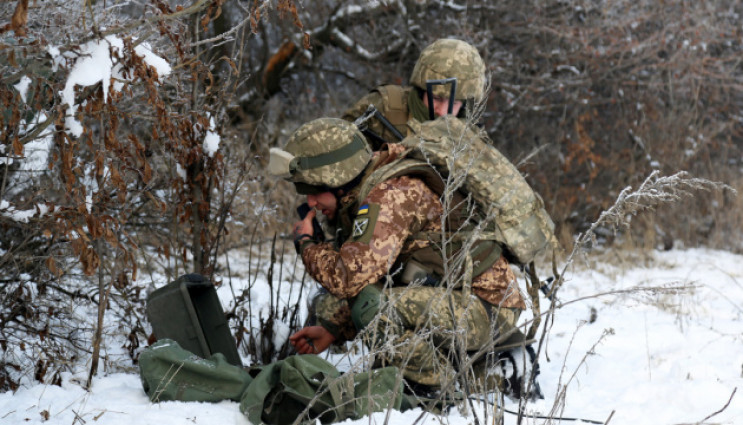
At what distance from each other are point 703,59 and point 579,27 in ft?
5.06

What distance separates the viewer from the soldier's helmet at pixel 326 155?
338 cm

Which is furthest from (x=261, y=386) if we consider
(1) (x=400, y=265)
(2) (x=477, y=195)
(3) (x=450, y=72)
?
(3) (x=450, y=72)

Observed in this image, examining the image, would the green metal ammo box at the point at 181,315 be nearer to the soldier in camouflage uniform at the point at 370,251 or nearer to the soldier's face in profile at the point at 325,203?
the soldier in camouflage uniform at the point at 370,251

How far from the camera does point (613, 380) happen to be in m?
3.77

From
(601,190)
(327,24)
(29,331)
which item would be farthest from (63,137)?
(601,190)

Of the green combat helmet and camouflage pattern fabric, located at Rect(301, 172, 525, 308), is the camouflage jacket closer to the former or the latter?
camouflage pattern fabric, located at Rect(301, 172, 525, 308)

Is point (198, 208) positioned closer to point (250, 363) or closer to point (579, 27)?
point (250, 363)

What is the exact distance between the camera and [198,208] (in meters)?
3.63

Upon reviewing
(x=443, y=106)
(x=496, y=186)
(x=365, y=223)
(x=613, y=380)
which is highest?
(x=443, y=106)

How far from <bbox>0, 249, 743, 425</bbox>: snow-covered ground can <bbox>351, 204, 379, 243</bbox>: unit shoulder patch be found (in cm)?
77

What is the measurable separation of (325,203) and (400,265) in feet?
2.17

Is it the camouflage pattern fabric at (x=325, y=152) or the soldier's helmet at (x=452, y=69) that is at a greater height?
the soldier's helmet at (x=452, y=69)

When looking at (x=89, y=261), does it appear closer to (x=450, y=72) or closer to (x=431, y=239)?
(x=431, y=239)

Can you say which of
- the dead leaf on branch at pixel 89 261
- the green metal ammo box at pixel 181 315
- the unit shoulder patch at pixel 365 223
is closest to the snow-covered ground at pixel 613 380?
the green metal ammo box at pixel 181 315
